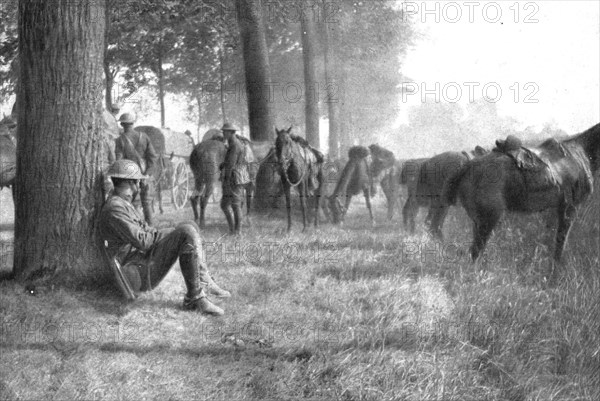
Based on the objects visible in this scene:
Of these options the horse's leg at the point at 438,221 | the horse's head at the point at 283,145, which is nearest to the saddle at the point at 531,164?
the horse's leg at the point at 438,221

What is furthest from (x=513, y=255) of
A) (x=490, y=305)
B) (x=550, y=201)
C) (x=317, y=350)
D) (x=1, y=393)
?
(x=1, y=393)

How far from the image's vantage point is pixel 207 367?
16.3 ft

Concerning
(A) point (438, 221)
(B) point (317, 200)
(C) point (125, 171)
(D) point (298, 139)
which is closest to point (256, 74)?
(D) point (298, 139)

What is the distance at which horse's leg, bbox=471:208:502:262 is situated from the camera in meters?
8.59

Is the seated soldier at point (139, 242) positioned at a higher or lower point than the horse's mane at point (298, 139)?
lower

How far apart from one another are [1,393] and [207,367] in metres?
1.52

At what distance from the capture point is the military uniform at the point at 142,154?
33.6ft

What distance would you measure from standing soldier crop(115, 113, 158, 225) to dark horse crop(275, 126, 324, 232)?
2263 millimetres

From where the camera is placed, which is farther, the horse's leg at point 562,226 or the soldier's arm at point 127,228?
the horse's leg at point 562,226

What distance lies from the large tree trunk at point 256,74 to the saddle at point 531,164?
5744mm

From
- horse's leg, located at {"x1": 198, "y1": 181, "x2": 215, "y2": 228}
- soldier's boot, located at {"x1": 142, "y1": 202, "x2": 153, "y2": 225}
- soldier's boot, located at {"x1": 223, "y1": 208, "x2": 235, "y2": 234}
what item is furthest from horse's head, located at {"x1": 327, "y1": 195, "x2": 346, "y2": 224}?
soldier's boot, located at {"x1": 142, "y1": 202, "x2": 153, "y2": 225}

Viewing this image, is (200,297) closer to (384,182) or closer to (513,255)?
(513,255)

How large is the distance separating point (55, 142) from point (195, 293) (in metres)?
1.93

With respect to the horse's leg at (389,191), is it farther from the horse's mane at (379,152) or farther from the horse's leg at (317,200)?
the horse's leg at (317,200)
